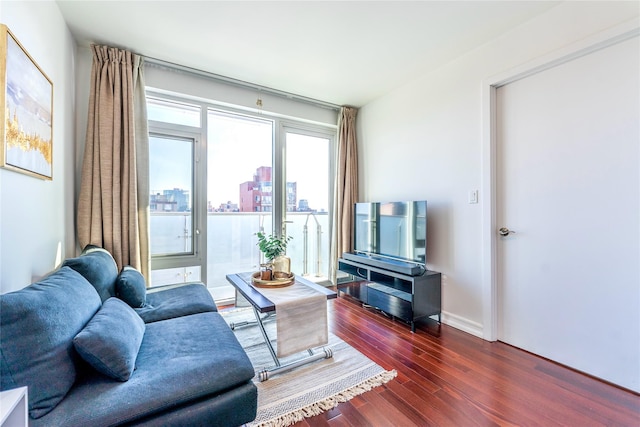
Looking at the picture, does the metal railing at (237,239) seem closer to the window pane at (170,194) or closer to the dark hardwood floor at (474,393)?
the window pane at (170,194)

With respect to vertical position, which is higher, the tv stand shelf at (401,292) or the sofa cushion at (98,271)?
the sofa cushion at (98,271)

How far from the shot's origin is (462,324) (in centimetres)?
259

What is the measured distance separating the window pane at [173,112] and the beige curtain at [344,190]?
184cm

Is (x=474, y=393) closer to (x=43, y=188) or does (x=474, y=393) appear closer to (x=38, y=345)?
(x=38, y=345)

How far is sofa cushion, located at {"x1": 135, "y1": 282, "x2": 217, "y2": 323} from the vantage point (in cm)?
183

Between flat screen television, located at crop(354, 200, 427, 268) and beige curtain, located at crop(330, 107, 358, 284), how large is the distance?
0.56 feet

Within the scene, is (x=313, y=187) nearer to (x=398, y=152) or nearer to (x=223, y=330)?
(x=398, y=152)

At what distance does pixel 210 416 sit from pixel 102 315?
2.29ft

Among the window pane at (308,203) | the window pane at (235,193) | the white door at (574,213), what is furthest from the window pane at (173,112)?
the white door at (574,213)

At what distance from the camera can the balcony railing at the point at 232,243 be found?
2.94 m

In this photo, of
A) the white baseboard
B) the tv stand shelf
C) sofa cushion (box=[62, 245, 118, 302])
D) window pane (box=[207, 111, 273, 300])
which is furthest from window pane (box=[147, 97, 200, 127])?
the white baseboard

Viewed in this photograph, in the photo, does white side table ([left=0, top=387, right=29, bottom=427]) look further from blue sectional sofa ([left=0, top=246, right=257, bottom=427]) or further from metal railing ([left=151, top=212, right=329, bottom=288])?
metal railing ([left=151, top=212, right=329, bottom=288])

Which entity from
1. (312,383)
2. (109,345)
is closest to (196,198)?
(109,345)

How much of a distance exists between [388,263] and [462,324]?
0.87m
